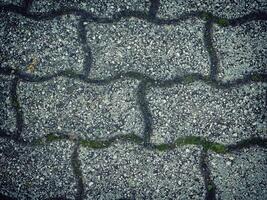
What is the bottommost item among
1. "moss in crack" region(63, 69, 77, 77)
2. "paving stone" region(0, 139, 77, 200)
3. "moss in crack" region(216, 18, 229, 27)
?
"paving stone" region(0, 139, 77, 200)

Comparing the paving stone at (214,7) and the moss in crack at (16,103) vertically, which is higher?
the paving stone at (214,7)

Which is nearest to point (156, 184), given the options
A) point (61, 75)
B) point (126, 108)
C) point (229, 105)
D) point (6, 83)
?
point (126, 108)

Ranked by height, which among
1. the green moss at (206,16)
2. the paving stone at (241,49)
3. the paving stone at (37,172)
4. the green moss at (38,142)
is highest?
the green moss at (206,16)

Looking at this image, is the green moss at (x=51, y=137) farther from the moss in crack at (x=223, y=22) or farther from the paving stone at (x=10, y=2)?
the moss in crack at (x=223, y=22)

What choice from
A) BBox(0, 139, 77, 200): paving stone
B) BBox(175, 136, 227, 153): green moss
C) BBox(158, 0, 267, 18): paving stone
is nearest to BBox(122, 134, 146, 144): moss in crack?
BBox(175, 136, 227, 153): green moss

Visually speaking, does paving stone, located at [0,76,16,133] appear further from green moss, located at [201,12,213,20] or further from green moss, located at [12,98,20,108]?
green moss, located at [201,12,213,20]

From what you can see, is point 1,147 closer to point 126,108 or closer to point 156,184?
point 126,108

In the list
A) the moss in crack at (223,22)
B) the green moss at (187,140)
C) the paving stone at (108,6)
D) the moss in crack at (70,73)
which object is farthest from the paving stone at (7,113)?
the moss in crack at (223,22)
